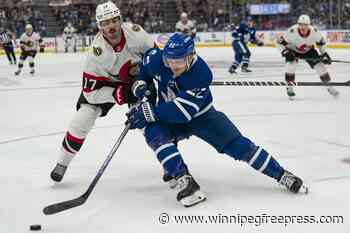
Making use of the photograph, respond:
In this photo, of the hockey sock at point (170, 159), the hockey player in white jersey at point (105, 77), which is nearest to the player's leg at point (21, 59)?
the hockey player in white jersey at point (105, 77)

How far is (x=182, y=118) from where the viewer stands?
10.8 ft

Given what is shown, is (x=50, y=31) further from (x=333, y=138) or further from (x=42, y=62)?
(x=333, y=138)

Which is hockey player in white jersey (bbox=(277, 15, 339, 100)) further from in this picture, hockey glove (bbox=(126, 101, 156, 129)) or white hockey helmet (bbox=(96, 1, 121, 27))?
hockey glove (bbox=(126, 101, 156, 129))

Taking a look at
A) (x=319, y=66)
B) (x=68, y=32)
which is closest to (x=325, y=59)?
(x=319, y=66)

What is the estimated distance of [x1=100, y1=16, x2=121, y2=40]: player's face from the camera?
3.62 m

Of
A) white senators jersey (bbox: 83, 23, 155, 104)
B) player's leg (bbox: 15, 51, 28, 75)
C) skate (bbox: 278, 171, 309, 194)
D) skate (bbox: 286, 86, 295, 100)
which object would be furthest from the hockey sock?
player's leg (bbox: 15, 51, 28, 75)

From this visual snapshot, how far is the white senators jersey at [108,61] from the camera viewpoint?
12.3ft

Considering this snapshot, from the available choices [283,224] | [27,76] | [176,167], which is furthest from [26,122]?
[27,76]

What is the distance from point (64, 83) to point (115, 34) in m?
7.16

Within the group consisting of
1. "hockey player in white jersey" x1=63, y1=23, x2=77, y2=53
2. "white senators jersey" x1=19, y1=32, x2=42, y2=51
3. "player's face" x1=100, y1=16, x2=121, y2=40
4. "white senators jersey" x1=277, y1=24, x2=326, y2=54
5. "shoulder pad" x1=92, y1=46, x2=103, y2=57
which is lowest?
"hockey player in white jersey" x1=63, y1=23, x2=77, y2=53

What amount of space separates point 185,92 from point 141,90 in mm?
374

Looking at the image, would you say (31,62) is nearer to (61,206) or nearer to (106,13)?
(106,13)

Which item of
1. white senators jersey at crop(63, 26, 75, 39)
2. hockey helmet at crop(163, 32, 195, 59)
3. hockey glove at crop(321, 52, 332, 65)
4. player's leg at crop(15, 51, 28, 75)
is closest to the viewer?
hockey helmet at crop(163, 32, 195, 59)

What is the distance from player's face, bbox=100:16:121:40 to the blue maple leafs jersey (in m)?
0.35
